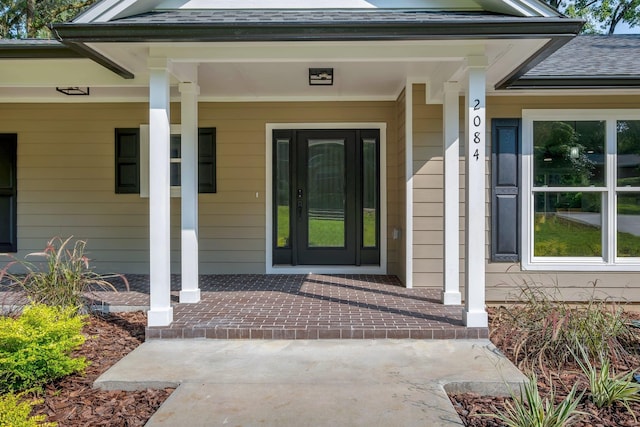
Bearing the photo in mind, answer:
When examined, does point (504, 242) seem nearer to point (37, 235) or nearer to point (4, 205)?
point (37, 235)

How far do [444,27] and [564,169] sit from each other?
295cm

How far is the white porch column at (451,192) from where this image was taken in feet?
16.4

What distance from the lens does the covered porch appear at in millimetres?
4156

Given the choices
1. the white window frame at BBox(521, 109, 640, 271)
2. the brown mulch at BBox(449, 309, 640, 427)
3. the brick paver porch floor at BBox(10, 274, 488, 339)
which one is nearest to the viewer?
the brown mulch at BBox(449, 309, 640, 427)

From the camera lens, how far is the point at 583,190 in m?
5.76

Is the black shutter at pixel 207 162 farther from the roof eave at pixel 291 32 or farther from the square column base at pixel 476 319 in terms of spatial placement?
the square column base at pixel 476 319

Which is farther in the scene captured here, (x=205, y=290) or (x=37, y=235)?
(x=37, y=235)

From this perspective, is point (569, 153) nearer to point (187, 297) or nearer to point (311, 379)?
point (311, 379)

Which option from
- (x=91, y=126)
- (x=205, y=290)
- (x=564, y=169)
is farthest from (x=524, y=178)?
(x=91, y=126)

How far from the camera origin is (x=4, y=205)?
275 inches

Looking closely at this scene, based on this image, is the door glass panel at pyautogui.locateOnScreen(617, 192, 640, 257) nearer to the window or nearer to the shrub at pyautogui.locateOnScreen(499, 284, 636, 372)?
the shrub at pyautogui.locateOnScreen(499, 284, 636, 372)

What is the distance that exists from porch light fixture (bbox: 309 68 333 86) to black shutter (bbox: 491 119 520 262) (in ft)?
6.71

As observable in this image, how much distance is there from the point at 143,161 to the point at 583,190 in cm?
583

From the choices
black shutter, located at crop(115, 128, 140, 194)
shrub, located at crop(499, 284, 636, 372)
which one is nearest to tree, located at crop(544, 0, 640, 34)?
black shutter, located at crop(115, 128, 140, 194)
